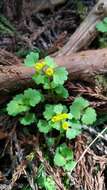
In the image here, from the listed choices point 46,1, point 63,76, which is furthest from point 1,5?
point 63,76

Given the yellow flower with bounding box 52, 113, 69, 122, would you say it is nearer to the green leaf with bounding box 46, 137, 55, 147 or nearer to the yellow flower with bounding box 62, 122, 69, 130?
the yellow flower with bounding box 62, 122, 69, 130

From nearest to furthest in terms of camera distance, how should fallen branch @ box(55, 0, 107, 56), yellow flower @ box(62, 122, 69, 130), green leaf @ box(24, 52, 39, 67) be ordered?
yellow flower @ box(62, 122, 69, 130), green leaf @ box(24, 52, 39, 67), fallen branch @ box(55, 0, 107, 56)

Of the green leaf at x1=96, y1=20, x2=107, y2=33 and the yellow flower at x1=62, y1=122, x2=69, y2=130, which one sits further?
the green leaf at x1=96, y1=20, x2=107, y2=33

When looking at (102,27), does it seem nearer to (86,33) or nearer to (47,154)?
(86,33)

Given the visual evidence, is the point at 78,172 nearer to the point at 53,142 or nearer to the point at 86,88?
the point at 53,142

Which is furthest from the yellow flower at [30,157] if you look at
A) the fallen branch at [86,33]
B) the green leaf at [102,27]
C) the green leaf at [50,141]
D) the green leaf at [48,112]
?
the green leaf at [102,27]

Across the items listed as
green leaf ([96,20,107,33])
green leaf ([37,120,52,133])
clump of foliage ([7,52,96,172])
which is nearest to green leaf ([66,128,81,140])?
clump of foliage ([7,52,96,172])
